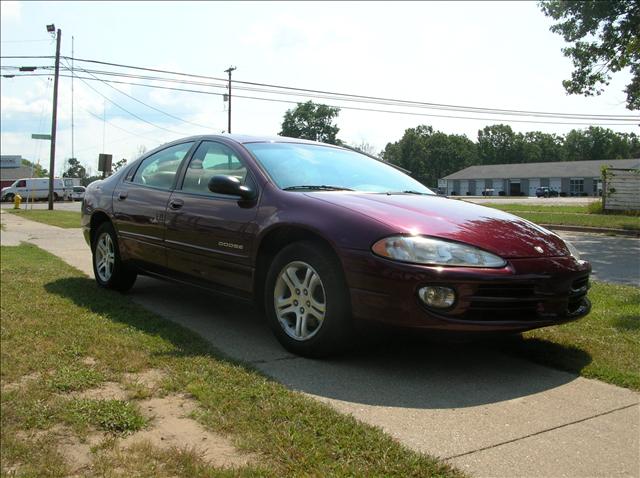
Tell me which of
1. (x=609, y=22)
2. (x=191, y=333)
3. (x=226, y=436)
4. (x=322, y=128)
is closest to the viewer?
(x=226, y=436)

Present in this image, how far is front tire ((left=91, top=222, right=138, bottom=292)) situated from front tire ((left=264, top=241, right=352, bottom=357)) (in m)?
2.31

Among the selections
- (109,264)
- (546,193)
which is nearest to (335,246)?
(109,264)

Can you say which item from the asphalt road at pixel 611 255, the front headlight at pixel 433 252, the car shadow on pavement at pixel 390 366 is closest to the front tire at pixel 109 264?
the car shadow on pavement at pixel 390 366

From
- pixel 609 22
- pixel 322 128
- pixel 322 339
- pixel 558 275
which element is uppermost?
pixel 322 128

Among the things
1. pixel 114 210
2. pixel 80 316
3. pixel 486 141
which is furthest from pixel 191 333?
pixel 486 141

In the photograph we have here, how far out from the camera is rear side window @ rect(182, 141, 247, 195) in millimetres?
4574

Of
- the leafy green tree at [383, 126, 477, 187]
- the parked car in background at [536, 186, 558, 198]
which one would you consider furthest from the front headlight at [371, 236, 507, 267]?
the leafy green tree at [383, 126, 477, 187]

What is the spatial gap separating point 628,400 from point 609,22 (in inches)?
753

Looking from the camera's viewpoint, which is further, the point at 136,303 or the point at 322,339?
the point at 136,303

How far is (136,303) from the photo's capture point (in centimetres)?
535

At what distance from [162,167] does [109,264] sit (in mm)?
1231

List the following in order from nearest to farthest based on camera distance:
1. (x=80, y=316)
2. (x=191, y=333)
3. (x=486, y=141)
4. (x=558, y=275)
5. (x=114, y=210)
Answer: (x=558, y=275) < (x=191, y=333) < (x=80, y=316) < (x=114, y=210) < (x=486, y=141)

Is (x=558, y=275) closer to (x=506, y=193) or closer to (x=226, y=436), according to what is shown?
(x=226, y=436)

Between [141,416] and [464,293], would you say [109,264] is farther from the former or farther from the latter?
[464,293]
